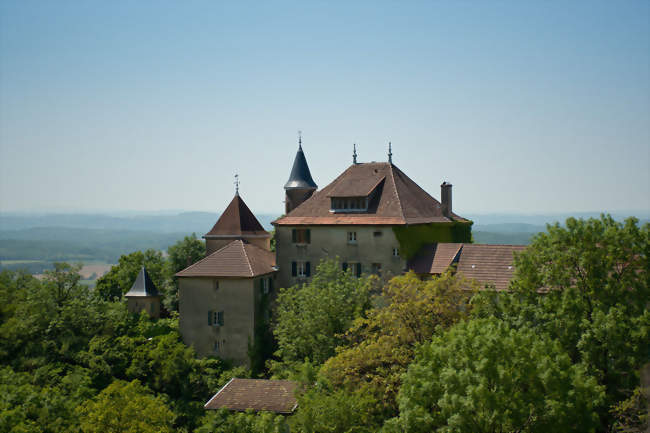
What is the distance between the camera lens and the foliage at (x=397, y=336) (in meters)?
34.5

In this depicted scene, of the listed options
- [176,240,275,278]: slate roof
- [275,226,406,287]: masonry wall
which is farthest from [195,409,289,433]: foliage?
[275,226,406,287]: masonry wall

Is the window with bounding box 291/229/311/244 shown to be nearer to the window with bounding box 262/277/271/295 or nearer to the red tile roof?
the window with bounding box 262/277/271/295

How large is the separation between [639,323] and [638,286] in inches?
93.1

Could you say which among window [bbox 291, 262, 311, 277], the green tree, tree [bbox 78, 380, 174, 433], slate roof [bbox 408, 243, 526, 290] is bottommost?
tree [bbox 78, 380, 174, 433]

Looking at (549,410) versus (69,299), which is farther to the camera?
(69,299)

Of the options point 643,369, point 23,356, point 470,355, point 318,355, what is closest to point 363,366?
point 318,355

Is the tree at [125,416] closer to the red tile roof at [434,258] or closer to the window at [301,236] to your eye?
the window at [301,236]

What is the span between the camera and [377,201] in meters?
51.2

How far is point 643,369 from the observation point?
28422 mm

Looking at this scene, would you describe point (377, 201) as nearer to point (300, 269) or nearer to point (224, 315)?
point (300, 269)

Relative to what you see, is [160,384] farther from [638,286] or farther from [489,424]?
[638,286]

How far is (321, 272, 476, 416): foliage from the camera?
34.5 m

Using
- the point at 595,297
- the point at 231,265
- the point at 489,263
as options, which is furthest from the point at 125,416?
the point at 595,297

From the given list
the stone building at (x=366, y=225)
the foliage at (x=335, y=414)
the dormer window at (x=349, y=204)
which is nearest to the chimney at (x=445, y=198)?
the stone building at (x=366, y=225)
